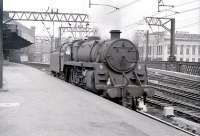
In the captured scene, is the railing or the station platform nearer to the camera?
the station platform

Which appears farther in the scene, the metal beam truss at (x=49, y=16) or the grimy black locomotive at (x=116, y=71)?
the metal beam truss at (x=49, y=16)

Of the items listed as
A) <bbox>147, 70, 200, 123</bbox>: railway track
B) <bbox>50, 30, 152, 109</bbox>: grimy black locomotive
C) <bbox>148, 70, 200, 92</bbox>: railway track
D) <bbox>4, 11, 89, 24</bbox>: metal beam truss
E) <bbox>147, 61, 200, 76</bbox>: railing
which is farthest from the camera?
<bbox>4, 11, 89, 24</bbox>: metal beam truss


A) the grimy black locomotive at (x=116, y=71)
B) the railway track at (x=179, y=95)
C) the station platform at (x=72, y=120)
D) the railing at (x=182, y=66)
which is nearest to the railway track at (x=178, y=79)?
the railway track at (x=179, y=95)

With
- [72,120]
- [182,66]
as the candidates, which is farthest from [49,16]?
[72,120]

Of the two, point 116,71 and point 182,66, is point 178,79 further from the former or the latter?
point 116,71

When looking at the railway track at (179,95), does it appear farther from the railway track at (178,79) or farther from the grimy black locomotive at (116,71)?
the grimy black locomotive at (116,71)

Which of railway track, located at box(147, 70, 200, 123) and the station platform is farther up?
the station platform

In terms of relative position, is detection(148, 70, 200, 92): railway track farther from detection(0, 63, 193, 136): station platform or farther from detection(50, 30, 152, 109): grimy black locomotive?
detection(0, 63, 193, 136): station platform

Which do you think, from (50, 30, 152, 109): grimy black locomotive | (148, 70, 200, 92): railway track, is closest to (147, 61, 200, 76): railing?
(148, 70, 200, 92): railway track

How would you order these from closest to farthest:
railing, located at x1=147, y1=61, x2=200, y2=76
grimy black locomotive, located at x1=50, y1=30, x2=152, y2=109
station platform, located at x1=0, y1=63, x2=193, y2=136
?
station platform, located at x1=0, y1=63, x2=193, y2=136 → grimy black locomotive, located at x1=50, y1=30, x2=152, y2=109 → railing, located at x1=147, y1=61, x2=200, y2=76

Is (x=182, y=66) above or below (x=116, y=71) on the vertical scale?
below

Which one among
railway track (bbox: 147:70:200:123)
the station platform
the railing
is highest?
the railing

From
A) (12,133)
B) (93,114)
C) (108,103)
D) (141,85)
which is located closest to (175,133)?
(93,114)

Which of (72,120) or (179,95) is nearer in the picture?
(72,120)
